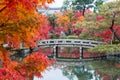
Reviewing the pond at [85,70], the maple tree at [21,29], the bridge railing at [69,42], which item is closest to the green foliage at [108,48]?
the pond at [85,70]

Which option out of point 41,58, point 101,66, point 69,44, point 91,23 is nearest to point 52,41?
point 69,44

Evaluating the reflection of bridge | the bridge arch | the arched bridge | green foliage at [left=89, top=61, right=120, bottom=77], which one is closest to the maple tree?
green foliage at [left=89, top=61, right=120, bottom=77]

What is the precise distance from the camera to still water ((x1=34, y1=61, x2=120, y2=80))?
1894 centimetres

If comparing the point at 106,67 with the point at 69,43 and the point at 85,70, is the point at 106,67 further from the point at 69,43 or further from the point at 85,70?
the point at 69,43

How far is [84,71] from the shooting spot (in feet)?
69.3

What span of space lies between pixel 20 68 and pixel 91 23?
58.9 feet

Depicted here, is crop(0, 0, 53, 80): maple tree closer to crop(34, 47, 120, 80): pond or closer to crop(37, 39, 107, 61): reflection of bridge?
crop(34, 47, 120, 80): pond

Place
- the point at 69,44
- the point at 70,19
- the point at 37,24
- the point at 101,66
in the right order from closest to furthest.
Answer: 1. the point at 37,24
2. the point at 101,66
3. the point at 69,44
4. the point at 70,19

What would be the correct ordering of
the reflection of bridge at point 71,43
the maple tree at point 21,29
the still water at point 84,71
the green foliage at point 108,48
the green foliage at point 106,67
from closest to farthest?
the maple tree at point 21,29 → the still water at point 84,71 → the green foliage at point 106,67 → the green foliage at point 108,48 → the reflection of bridge at point 71,43

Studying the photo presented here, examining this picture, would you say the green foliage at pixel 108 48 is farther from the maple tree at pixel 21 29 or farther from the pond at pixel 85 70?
the maple tree at pixel 21 29

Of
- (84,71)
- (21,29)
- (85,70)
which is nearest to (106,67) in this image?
(85,70)

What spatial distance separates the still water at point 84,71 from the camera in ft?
62.1

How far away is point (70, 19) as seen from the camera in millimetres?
36000

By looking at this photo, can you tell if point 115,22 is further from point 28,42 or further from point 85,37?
point 28,42
